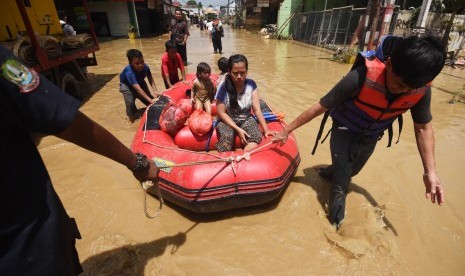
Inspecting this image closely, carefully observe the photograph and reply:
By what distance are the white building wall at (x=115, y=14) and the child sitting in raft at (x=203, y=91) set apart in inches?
734

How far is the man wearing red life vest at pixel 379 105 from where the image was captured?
5.31ft

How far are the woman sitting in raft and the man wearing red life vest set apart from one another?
839 mm

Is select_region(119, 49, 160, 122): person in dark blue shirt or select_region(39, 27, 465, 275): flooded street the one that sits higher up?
select_region(119, 49, 160, 122): person in dark blue shirt

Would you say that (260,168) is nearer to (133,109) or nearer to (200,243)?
(200,243)

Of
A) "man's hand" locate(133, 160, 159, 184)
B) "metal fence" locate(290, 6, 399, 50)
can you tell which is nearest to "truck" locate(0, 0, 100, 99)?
"man's hand" locate(133, 160, 159, 184)

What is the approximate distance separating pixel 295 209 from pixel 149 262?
154cm

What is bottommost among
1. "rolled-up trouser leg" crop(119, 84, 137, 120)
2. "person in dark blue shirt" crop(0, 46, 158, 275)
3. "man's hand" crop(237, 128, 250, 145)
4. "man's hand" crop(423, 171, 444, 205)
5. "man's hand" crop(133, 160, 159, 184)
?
"rolled-up trouser leg" crop(119, 84, 137, 120)

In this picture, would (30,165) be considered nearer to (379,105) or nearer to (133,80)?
(379,105)

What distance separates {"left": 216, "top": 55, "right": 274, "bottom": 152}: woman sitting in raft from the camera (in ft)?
10.6

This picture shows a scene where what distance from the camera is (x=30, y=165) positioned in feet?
3.06

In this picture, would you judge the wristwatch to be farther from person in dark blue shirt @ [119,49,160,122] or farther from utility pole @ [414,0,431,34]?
utility pole @ [414,0,431,34]

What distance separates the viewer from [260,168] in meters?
2.66

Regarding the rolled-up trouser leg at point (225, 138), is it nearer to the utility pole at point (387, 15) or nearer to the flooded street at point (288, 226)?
the flooded street at point (288, 226)

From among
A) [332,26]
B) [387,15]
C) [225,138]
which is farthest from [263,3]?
[225,138]
